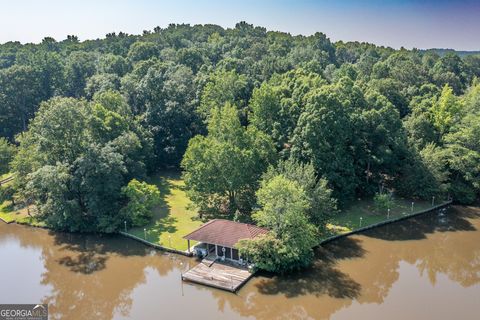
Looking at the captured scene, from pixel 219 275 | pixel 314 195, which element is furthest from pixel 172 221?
pixel 314 195

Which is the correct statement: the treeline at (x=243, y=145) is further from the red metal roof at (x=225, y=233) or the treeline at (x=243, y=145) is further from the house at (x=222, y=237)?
the house at (x=222, y=237)

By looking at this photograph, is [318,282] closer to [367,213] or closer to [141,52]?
[367,213]

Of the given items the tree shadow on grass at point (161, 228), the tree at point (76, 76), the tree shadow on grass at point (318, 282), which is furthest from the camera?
the tree at point (76, 76)

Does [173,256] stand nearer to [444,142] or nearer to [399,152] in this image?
[399,152]

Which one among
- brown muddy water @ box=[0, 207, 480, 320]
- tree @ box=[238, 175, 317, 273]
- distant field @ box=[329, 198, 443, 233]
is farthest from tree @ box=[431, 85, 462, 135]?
tree @ box=[238, 175, 317, 273]

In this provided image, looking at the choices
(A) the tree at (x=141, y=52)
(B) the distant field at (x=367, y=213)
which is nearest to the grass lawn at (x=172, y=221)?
(B) the distant field at (x=367, y=213)

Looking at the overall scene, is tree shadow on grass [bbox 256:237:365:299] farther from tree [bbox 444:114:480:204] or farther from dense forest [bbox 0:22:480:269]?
tree [bbox 444:114:480:204]

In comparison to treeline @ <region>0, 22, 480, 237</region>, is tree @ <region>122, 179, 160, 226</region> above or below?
below
